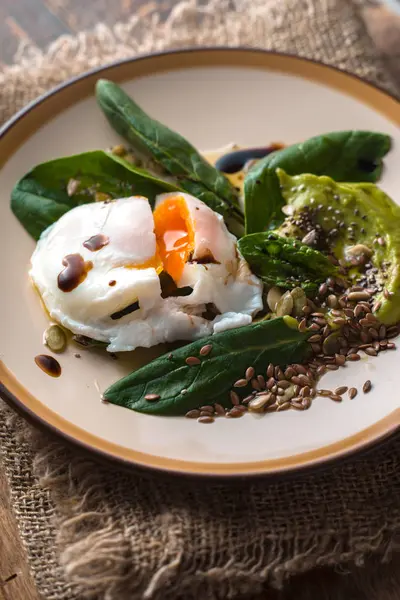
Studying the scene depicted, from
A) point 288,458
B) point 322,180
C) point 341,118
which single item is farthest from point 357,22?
point 288,458

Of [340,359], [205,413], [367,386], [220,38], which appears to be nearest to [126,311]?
[205,413]

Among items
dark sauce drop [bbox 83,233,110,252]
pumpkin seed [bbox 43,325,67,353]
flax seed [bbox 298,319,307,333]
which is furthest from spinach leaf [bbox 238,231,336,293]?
pumpkin seed [bbox 43,325,67,353]

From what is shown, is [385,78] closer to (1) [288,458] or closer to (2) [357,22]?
(2) [357,22]

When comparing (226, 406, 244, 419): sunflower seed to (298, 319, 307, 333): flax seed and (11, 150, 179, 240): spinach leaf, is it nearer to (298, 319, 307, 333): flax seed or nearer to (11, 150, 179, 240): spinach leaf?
(298, 319, 307, 333): flax seed

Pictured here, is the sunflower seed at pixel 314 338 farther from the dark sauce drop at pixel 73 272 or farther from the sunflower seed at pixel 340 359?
the dark sauce drop at pixel 73 272

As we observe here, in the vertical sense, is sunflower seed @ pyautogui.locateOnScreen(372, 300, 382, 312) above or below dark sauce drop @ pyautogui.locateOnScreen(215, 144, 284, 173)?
below

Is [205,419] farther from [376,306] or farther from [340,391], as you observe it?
[376,306]

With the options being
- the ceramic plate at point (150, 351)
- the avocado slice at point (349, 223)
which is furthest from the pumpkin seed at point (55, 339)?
the avocado slice at point (349, 223)
